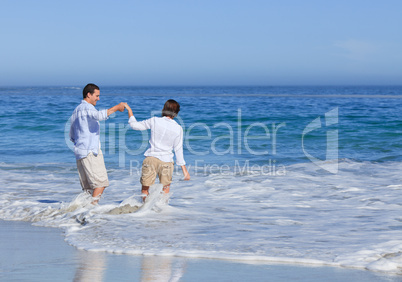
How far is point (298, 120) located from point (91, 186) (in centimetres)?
1840

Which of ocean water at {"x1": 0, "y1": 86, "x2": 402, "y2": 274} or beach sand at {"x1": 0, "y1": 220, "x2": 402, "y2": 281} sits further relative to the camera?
ocean water at {"x1": 0, "y1": 86, "x2": 402, "y2": 274}

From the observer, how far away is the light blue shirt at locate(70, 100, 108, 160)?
19.4 ft

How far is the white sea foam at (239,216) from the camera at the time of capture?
4.73 metres

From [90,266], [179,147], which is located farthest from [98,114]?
[90,266]

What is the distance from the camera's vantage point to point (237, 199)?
26.0 ft

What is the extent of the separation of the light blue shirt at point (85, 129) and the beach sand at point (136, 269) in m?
1.61

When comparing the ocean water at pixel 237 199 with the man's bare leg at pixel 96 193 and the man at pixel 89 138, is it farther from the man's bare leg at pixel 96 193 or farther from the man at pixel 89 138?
the man at pixel 89 138

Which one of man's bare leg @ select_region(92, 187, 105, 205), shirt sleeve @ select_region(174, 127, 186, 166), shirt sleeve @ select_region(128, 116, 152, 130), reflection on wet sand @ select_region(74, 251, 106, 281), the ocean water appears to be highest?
shirt sleeve @ select_region(128, 116, 152, 130)

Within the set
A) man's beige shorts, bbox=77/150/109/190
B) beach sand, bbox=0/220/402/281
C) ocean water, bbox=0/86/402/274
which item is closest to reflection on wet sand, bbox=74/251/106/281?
beach sand, bbox=0/220/402/281

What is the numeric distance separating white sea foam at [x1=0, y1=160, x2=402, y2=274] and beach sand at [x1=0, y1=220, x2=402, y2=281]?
0.19m

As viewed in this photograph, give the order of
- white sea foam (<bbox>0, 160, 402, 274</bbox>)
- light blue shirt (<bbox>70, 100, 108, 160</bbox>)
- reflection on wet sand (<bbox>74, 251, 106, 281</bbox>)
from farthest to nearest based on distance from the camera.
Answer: light blue shirt (<bbox>70, 100, 108, 160</bbox>), white sea foam (<bbox>0, 160, 402, 274</bbox>), reflection on wet sand (<bbox>74, 251, 106, 281</bbox>)

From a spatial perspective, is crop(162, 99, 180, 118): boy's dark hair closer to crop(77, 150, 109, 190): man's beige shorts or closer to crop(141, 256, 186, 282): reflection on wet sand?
crop(77, 150, 109, 190): man's beige shorts

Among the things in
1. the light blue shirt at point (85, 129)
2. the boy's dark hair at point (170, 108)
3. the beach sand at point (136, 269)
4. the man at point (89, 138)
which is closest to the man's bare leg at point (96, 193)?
the man at point (89, 138)

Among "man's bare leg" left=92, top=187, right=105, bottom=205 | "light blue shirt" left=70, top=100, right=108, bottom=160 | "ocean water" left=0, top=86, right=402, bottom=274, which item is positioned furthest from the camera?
"man's bare leg" left=92, top=187, right=105, bottom=205
